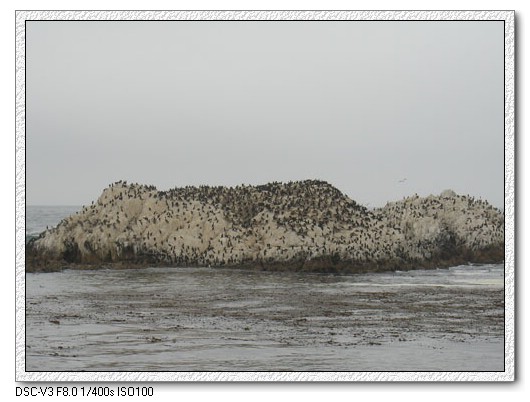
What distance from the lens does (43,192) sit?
7117 mm

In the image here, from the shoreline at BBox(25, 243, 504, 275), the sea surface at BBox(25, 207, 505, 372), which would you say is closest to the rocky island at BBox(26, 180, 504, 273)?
the shoreline at BBox(25, 243, 504, 275)

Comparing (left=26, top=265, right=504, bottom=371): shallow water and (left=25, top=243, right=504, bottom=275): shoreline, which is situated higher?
(left=25, top=243, right=504, bottom=275): shoreline

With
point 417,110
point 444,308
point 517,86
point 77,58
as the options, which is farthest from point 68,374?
point 517,86

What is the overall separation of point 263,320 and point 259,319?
0.03 meters

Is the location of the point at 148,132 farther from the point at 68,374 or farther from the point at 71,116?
the point at 68,374

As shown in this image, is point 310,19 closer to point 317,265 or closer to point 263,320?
point 317,265

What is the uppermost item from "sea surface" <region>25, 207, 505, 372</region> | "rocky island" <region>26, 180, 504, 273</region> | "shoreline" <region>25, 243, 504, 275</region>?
"rocky island" <region>26, 180, 504, 273</region>

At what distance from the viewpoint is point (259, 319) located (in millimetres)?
7039

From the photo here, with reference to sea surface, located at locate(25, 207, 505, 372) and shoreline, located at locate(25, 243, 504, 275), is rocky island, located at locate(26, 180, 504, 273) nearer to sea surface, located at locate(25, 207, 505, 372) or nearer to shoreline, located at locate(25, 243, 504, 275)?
shoreline, located at locate(25, 243, 504, 275)

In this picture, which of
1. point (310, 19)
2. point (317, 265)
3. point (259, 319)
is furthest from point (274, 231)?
point (310, 19)

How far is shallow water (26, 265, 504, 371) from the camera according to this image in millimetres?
6902

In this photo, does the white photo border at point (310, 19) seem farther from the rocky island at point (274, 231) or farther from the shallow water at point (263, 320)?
the rocky island at point (274, 231)
